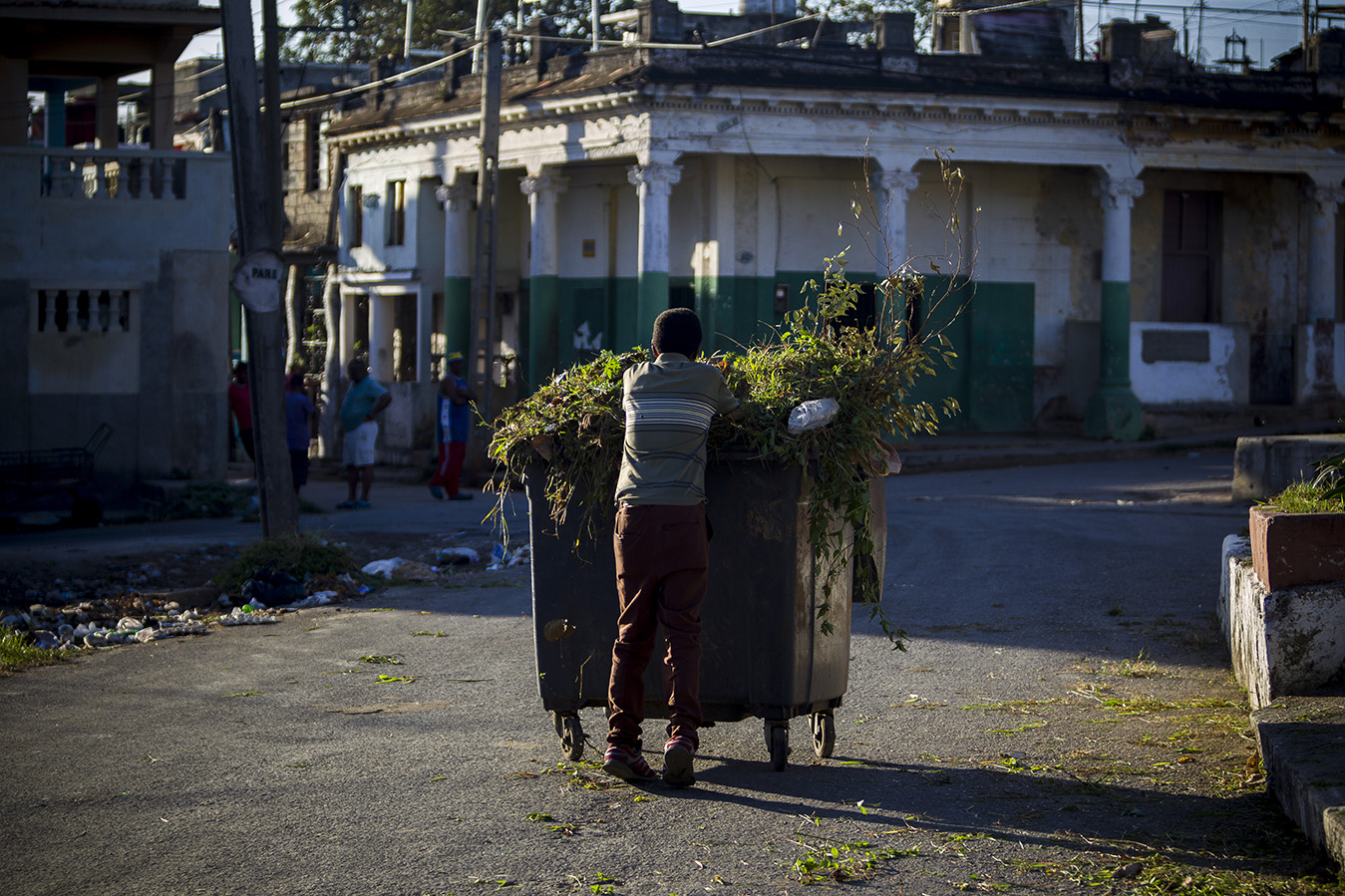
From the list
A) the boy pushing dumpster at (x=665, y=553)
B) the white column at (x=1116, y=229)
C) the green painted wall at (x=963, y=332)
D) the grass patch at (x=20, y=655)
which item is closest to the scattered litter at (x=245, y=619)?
the grass patch at (x=20, y=655)

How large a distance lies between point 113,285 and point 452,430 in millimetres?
4507

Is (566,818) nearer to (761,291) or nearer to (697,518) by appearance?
(697,518)

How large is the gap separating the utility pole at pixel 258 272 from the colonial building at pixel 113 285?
248 inches

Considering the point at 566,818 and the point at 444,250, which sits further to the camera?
the point at 444,250

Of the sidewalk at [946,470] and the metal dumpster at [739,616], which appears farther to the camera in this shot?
the metal dumpster at [739,616]

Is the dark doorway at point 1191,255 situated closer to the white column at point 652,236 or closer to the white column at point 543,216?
the white column at point 652,236

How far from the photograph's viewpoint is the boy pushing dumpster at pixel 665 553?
4883 mm

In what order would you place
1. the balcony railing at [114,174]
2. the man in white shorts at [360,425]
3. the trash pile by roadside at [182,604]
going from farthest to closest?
the balcony railing at [114,174], the man in white shorts at [360,425], the trash pile by roadside at [182,604]

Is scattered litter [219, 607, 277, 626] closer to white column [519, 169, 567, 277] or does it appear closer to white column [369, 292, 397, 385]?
white column [519, 169, 567, 277]

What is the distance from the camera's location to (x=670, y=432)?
4.93 m

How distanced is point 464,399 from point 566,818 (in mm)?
11261

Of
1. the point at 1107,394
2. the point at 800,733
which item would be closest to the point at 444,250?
the point at 1107,394

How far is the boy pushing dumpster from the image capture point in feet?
16.0

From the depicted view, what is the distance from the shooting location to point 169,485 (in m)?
15.9
